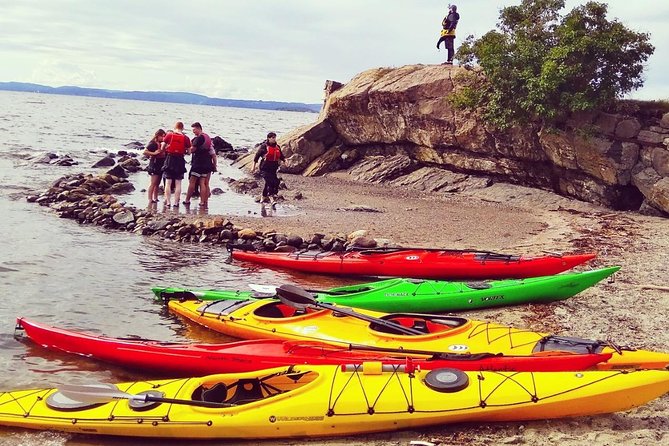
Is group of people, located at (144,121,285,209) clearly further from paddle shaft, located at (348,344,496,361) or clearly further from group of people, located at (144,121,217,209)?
paddle shaft, located at (348,344,496,361)

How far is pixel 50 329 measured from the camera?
257 inches

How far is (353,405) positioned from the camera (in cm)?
461

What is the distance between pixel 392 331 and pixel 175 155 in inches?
379

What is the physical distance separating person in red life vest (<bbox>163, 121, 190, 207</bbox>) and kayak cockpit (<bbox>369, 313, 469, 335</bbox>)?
877cm

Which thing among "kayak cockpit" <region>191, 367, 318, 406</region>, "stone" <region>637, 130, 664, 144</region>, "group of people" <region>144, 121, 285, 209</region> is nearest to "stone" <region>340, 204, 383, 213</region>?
"group of people" <region>144, 121, 285, 209</region>

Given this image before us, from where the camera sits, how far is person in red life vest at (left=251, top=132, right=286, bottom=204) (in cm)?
1547

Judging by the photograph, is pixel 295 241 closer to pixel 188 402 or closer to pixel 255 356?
pixel 255 356

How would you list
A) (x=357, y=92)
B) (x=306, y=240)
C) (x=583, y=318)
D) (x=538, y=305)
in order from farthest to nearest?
(x=357, y=92)
(x=306, y=240)
(x=538, y=305)
(x=583, y=318)

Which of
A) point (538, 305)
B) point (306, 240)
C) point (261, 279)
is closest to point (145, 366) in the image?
point (261, 279)

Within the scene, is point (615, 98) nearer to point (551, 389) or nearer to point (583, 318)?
point (583, 318)

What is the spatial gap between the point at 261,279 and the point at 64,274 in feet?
9.87

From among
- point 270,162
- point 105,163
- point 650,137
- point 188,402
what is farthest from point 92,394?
point 105,163

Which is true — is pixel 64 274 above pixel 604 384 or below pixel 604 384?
below

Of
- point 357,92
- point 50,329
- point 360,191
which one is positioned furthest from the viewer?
point 357,92
